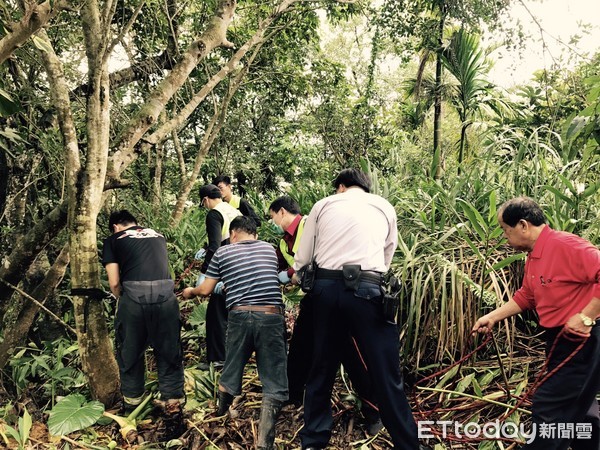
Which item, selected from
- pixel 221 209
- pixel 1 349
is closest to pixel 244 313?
pixel 221 209

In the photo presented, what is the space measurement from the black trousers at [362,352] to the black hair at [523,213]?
818mm

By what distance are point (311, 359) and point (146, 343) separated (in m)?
1.42

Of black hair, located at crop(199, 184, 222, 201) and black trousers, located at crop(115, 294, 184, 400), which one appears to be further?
black hair, located at crop(199, 184, 222, 201)

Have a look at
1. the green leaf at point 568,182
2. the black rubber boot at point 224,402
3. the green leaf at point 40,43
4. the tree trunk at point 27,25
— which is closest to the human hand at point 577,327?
the green leaf at point 568,182

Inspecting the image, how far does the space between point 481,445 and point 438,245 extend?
1.63 metres

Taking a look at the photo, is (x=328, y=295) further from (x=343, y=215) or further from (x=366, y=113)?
(x=366, y=113)

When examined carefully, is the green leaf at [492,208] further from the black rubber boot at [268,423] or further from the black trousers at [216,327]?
the black trousers at [216,327]

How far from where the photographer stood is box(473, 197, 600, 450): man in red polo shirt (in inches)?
87.9

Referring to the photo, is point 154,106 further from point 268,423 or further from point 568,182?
point 568,182

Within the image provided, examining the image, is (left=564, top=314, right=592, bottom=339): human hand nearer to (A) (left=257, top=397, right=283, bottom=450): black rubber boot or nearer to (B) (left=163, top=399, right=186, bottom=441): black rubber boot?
(A) (left=257, top=397, right=283, bottom=450): black rubber boot

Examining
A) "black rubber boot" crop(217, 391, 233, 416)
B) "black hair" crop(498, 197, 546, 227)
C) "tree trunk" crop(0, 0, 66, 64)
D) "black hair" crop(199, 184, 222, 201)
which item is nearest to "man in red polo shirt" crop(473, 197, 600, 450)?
"black hair" crop(498, 197, 546, 227)

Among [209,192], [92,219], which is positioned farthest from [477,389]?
[92,219]

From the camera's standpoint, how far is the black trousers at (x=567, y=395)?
226cm

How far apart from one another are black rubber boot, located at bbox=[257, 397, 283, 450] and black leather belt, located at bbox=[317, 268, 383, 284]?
1.02 metres
